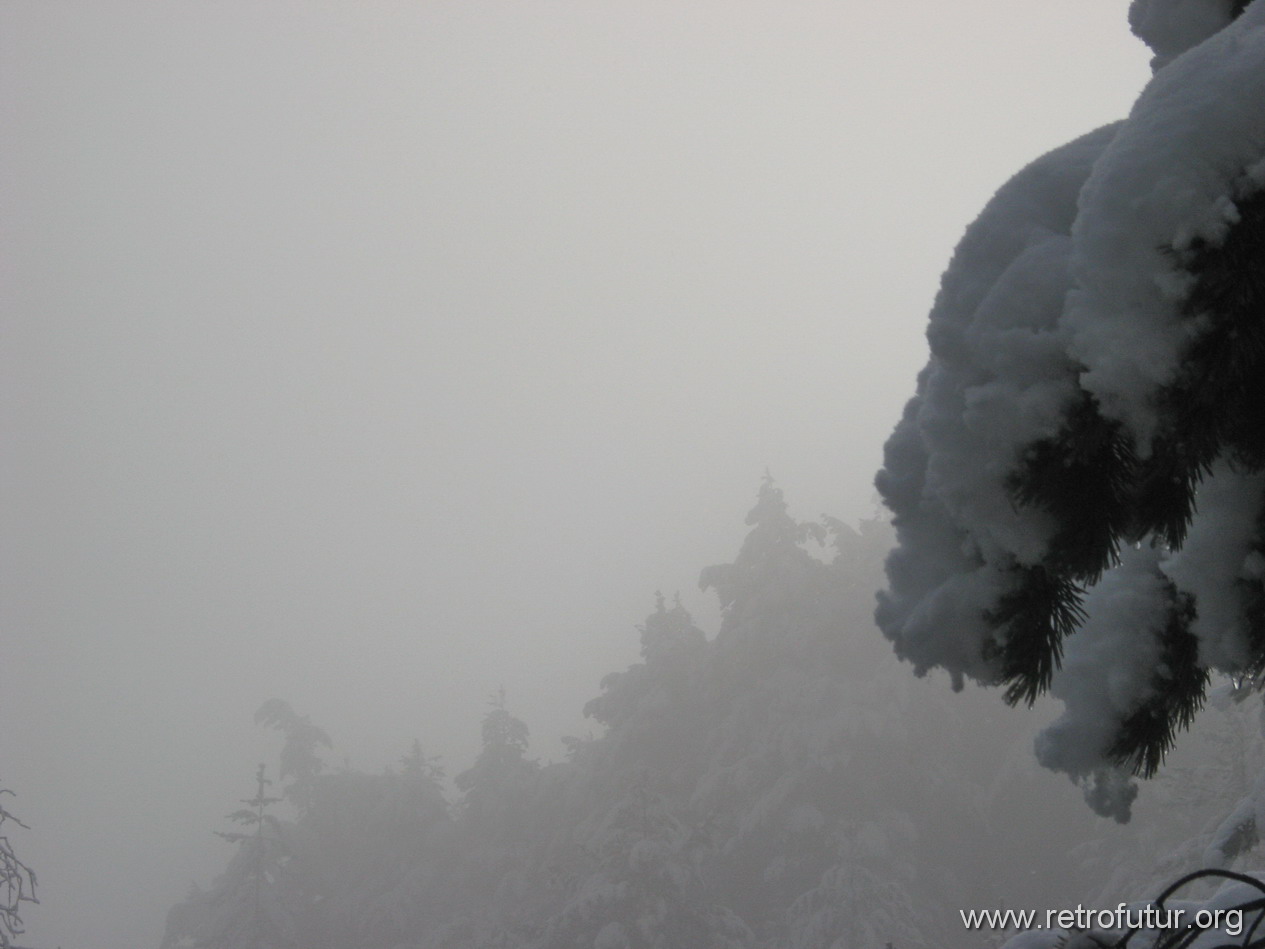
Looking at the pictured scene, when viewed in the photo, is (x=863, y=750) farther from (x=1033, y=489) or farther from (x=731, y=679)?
(x=1033, y=489)

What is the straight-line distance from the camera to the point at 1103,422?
1075mm

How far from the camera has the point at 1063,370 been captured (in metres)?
1.11

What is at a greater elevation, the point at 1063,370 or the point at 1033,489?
the point at 1063,370

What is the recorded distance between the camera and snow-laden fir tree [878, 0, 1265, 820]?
3.47 ft

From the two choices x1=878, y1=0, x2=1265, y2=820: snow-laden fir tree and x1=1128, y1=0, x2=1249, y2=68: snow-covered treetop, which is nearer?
x1=878, y1=0, x2=1265, y2=820: snow-laden fir tree

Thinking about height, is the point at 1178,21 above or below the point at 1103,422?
above

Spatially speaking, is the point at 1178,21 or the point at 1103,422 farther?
the point at 1178,21

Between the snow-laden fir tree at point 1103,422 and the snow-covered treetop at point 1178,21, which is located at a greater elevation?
the snow-covered treetop at point 1178,21

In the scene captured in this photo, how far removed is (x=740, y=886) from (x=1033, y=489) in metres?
18.8

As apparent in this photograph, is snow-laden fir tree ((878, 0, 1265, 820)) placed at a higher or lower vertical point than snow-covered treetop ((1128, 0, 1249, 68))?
lower

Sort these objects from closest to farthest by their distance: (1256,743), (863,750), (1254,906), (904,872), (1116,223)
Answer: (1116,223) → (1254,906) → (1256,743) → (904,872) → (863,750)

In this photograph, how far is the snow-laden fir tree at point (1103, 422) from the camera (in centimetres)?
106

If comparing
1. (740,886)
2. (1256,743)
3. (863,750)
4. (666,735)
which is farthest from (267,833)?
(1256,743)

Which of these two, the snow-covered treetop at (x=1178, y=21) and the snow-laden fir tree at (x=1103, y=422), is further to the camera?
the snow-covered treetop at (x=1178, y=21)
